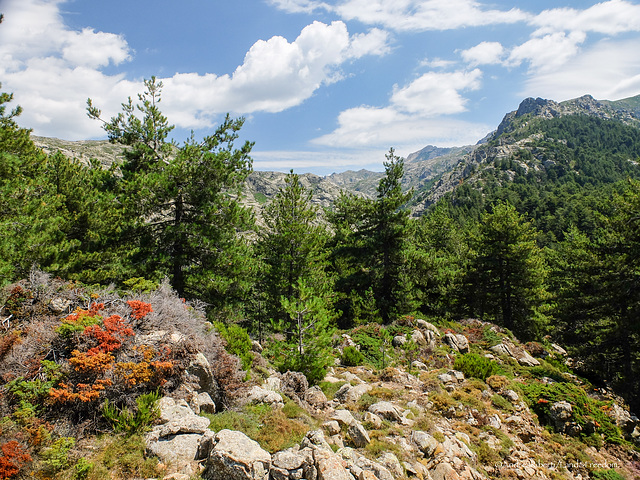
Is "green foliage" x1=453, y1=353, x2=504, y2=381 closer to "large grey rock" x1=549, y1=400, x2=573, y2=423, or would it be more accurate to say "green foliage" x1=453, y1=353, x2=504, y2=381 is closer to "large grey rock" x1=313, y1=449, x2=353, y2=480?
"large grey rock" x1=549, y1=400, x2=573, y2=423

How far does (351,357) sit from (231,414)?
8.00 metres

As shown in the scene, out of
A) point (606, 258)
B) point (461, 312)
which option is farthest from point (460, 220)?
point (606, 258)

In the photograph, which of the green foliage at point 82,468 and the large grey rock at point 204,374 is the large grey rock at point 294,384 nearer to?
the large grey rock at point 204,374

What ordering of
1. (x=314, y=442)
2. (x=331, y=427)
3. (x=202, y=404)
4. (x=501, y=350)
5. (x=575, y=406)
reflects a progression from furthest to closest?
(x=501, y=350) → (x=575, y=406) → (x=331, y=427) → (x=202, y=404) → (x=314, y=442)

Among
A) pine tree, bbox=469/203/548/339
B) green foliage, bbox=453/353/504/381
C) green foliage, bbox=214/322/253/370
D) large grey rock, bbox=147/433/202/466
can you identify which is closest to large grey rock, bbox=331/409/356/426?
green foliage, bbox=214/322/253/370

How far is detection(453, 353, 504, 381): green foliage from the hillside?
0.09 m

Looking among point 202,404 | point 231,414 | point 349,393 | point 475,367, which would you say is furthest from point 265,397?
point 475,367

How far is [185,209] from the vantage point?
13500 millimetres

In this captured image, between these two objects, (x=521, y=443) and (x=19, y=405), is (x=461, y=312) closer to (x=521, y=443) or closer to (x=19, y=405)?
(x=521, y=443)

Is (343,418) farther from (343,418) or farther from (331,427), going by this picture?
(331,427)

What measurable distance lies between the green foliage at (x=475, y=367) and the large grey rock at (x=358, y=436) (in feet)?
24.4

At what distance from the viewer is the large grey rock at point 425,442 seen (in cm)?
684

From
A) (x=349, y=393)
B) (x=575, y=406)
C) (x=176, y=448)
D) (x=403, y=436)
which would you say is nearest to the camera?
(x=176, y=448)

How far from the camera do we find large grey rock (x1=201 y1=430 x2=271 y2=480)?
4562 millimetres
